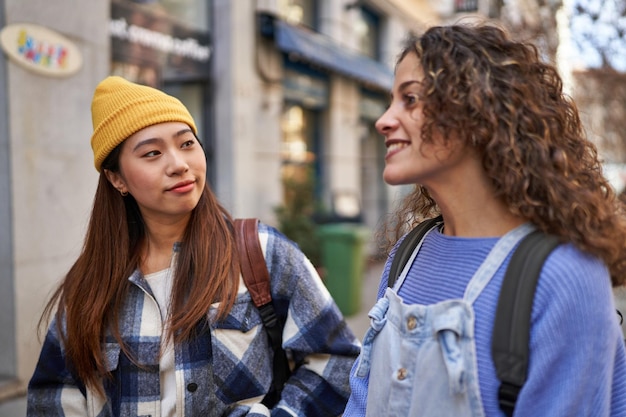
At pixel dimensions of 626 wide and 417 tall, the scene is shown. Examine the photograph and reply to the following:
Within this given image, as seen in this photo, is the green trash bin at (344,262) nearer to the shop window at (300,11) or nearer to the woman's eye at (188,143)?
the shop window at (300,11)

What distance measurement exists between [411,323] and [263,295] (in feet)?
2.52

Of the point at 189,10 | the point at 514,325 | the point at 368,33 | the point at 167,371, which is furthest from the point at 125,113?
the point at 368,33

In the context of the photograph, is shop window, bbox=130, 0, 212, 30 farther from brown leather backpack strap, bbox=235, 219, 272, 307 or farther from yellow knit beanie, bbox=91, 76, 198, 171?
brown leather backpack strap, bbox=235, 219, 272, 307

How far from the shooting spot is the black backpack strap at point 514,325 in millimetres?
1253

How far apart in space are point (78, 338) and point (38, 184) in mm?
3349

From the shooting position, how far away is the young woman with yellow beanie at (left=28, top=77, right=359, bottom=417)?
6.66 feet

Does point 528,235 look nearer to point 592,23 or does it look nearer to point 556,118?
point 556,118

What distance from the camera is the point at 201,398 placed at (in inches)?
78.9

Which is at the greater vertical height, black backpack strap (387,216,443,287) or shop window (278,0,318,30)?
shop window (278,0,318,30)

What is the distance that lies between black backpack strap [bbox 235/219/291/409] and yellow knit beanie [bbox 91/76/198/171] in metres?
0.47

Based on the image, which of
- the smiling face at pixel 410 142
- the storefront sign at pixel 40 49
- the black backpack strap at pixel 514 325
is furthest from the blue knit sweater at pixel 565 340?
the storefront sign at pixel 40 49

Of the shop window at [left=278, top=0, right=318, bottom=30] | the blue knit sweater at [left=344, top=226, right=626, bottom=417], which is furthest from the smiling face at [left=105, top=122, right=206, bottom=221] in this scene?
the shop window at [left=278, top=0, right=318, bottom=30]

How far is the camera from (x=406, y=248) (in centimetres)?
168

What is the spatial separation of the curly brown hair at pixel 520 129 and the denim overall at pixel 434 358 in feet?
0.30
